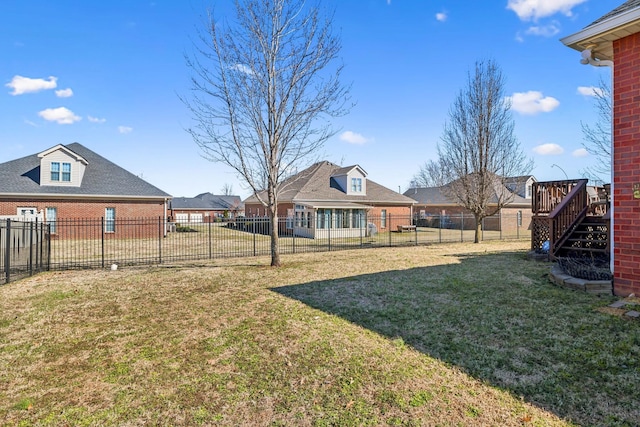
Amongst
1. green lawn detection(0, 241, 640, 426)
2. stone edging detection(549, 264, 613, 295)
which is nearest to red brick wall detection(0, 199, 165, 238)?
green lawn detection(0, 241, 640, 426)

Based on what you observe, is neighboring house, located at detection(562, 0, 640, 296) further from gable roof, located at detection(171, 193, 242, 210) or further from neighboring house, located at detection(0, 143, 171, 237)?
gable roof, located at detection(171, 193, 242, 210)

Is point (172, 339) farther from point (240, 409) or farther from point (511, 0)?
point (511, 0)

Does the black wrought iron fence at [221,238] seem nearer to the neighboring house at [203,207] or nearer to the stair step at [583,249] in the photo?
the stair step at [583,249]

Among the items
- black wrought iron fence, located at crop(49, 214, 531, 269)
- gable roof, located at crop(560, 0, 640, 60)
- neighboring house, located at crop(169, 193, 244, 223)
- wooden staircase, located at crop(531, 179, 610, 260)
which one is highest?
gable roof, located at crop(560, 0, 640, 60)

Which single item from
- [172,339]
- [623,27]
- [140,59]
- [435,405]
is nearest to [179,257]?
[140,59]

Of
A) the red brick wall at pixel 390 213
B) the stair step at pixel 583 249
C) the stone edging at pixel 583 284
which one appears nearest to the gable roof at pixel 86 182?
the red brick wall at pixel 390 213

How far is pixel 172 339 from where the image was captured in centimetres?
446

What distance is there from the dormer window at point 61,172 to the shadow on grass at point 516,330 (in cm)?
2021

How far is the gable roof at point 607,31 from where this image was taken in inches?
207

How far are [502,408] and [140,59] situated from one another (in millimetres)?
13611

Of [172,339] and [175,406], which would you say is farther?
[172,339]

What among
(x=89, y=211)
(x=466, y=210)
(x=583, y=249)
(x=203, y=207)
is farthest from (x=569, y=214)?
(x=203, y=207)

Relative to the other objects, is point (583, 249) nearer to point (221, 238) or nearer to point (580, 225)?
point (580, 225)

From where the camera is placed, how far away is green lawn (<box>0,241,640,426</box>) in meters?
2.73
